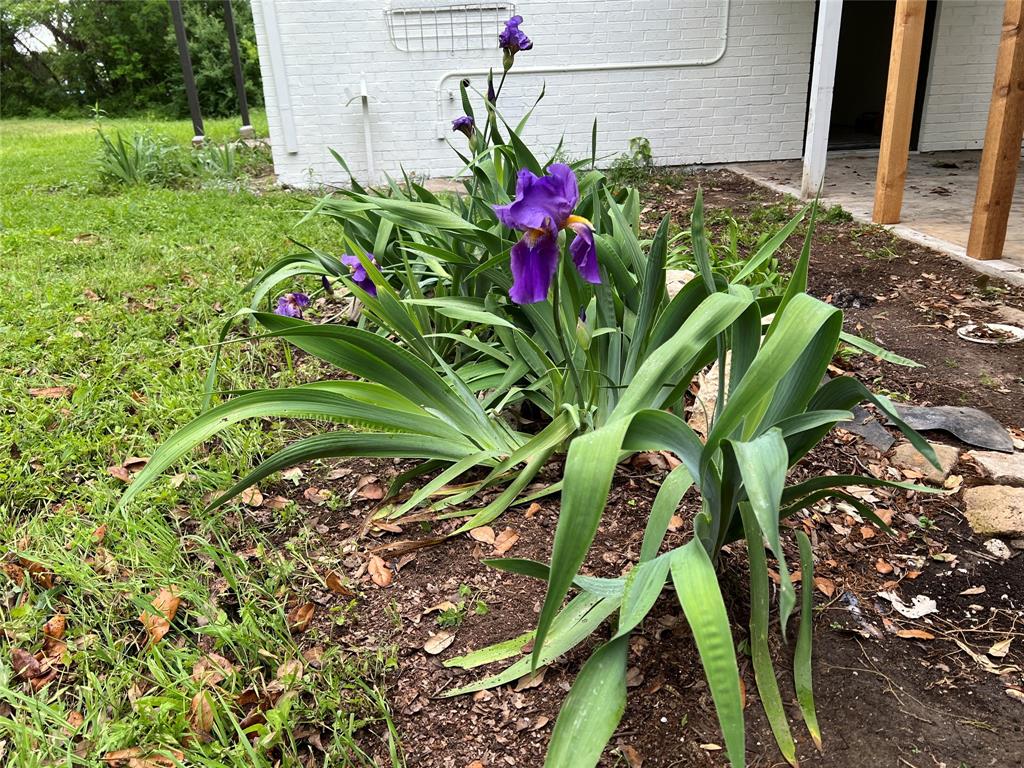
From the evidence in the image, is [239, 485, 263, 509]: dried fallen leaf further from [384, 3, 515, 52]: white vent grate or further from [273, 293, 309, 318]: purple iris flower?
[384, 3, 515, 52]: white vent grate

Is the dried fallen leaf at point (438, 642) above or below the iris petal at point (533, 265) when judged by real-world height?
below

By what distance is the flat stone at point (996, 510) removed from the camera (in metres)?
1.46

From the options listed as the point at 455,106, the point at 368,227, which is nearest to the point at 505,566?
the point at 368,227

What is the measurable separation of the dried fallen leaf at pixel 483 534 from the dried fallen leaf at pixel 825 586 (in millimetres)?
626

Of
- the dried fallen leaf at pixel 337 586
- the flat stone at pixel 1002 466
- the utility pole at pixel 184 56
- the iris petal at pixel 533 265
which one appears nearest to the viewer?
the iris petal at pixel 533 265

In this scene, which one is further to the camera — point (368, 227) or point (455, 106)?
point (455, 106)

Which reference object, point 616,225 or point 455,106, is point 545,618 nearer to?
point 616,225

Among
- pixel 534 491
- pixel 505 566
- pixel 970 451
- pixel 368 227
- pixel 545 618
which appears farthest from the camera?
pixel 368 227

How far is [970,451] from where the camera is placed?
1758 mm

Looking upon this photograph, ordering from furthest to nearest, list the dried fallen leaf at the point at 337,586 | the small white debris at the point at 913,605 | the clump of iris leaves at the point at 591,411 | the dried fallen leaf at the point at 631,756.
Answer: the dried fallen leaf at the point at 337,586
the small white debris at the point at 913,605
the dried fallen leaf at the point at 631,756
the clump of iris leaves at the point at 591,411

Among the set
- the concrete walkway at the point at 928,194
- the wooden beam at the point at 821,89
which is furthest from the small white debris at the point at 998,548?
the wooden beam at the point at 821,89

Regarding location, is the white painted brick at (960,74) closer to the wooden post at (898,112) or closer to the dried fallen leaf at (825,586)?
the wooden post at (898,112)

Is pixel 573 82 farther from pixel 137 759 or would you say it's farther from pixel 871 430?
pixel 137 759

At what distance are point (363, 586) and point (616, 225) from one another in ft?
3.36
